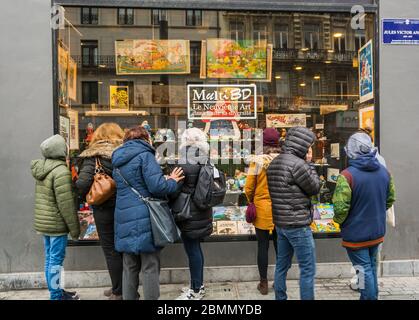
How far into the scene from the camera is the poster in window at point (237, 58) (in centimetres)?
609

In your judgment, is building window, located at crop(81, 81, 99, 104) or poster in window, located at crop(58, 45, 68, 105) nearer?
poster in window, located at crop(58, 45, 68, 105)

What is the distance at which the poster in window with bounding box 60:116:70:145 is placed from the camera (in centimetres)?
486

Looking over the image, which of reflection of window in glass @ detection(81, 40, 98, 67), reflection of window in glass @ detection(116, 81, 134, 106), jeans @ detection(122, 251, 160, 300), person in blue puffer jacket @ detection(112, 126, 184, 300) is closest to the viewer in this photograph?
person in blue puffer jacket @ detection(112, 126, 184, 300)

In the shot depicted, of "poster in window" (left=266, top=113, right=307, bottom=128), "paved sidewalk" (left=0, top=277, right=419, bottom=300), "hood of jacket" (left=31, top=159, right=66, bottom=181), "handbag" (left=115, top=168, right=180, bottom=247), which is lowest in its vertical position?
"paved sidewalk" (left=0, top=277, right=419, bottom=300)

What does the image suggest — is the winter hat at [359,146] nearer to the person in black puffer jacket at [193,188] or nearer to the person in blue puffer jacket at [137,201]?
the person in black puffer jacket at [193,188]

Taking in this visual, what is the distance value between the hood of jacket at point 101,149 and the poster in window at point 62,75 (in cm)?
123

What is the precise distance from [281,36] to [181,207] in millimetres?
3442

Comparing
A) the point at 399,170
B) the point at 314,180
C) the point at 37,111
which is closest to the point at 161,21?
the point at 37,111

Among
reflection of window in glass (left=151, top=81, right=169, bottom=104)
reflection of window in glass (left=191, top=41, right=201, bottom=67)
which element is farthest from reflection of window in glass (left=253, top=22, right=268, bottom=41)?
reflection of window in glass (left=151, top=81, right=169, bottom=104)

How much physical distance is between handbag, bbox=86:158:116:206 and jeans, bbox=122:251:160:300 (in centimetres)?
60

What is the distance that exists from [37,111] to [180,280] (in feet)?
9.06

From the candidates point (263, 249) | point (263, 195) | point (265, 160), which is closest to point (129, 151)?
point (265, 160)

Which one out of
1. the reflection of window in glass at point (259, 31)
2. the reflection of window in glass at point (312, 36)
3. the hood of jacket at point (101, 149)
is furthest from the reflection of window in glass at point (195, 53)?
the hood of jacket at point (101, 149)

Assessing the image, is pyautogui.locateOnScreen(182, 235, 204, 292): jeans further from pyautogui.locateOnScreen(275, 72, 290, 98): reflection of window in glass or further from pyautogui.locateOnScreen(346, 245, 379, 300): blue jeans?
pyautogui.locateOnScreen(275, 72, 290, 98): reflection of window in glass
